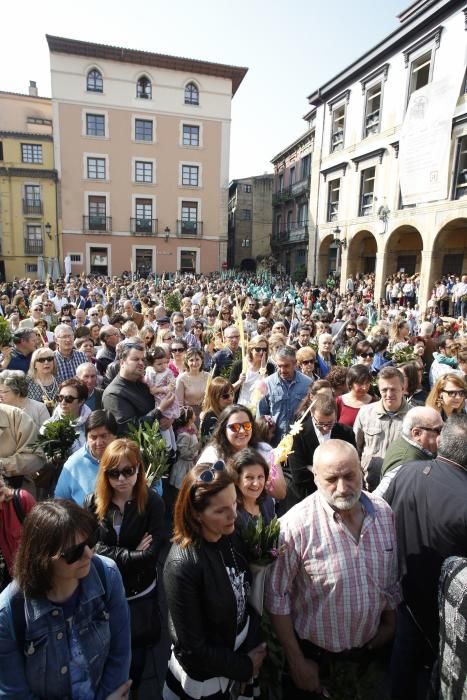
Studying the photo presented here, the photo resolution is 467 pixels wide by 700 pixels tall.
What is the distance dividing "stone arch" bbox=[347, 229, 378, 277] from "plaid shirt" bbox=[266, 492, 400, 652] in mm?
20507

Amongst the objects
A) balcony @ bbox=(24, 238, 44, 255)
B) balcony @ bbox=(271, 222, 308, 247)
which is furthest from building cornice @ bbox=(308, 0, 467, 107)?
balcony @ bbox=(24, 238, 44, 255)

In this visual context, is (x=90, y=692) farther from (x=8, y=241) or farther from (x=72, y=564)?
(x=8, y=241)

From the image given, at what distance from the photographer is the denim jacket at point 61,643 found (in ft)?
5.45

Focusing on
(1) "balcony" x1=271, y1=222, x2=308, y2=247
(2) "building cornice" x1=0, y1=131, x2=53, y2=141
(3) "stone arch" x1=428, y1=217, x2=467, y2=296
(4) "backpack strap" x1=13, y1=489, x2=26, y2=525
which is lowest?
(4) "backpack strap" x1=13, y1=489, x2=26, y2=525

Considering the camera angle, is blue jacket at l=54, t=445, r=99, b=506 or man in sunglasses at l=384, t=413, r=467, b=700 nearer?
man in sunglasses at l=384, t=413, r=467, b=700

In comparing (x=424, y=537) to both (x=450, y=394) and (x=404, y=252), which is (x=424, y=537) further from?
(x=404, y=252)

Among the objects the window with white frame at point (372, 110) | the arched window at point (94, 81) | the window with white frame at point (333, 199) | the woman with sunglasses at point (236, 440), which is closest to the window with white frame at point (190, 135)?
the arched window at point (94, 81)

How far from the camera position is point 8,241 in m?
31.0

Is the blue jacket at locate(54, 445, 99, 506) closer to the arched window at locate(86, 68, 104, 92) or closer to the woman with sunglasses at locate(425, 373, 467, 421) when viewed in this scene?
the woman with sunglasses at locate(425, 373, 467, 421)

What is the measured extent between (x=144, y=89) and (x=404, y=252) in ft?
75.2

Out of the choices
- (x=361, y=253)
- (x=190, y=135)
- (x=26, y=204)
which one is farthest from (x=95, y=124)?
(x=361, y=253)

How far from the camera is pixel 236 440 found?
3148 millimetres

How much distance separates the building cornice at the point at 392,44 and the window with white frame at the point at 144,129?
1311cm

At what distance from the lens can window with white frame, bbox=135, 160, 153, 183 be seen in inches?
1232
